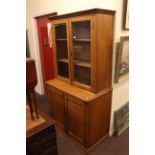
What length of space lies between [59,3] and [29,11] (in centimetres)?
138

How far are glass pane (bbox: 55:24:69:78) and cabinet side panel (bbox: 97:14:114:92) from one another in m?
0.66

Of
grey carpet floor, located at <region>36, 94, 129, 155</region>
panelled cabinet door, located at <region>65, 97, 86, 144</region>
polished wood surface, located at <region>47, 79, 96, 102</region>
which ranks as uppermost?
polished wood surface, located at <region>47, 79, 96, 102</region>

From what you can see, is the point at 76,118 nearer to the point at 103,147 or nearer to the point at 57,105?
the point at 57,105

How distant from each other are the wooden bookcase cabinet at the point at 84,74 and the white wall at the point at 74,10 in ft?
0.47

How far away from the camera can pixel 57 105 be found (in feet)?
8.27

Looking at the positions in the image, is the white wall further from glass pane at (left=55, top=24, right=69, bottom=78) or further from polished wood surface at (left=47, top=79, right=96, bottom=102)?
polished wood surface at (left=47, top=79, right=96, bottom=102)

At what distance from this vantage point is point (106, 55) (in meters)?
2.00

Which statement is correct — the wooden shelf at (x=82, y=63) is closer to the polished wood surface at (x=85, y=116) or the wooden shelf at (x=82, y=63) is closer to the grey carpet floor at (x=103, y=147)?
the polished wood surface at (x=85, y=116)

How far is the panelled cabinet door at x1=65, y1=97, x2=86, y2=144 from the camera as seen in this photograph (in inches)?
80.7

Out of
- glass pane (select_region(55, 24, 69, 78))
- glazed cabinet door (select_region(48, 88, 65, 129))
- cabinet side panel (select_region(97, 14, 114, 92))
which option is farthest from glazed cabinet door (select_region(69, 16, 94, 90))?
glazed cabinet door (select_region(48, 88, 65, 129))
